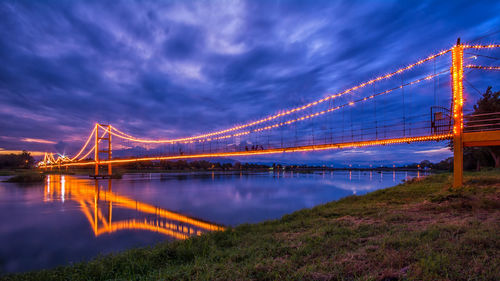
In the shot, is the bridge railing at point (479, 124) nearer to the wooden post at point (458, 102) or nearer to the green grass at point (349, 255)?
the wooden post at point (458, 102)

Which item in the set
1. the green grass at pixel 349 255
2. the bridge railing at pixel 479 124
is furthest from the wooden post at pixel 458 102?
the green grass at pixel 349 255

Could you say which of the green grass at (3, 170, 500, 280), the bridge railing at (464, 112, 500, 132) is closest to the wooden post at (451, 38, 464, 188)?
the bridge railing at (464, 112, 500, 132)

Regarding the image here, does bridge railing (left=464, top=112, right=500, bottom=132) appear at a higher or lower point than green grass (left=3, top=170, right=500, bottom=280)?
higher

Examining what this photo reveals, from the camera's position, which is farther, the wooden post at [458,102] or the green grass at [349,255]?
the wooden post at [458,102]

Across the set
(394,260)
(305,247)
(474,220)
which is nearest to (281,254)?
(305,247)

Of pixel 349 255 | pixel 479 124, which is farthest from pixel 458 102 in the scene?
pixel 349 255

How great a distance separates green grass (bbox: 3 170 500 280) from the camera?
3.10m

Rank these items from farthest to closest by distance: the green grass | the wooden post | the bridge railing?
the wooden post, the bridge railing, the green grass

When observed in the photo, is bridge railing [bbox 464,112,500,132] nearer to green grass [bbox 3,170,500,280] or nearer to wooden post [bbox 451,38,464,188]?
wooden post [bbox 451,38,464,188]

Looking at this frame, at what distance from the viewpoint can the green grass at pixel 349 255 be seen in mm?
3102

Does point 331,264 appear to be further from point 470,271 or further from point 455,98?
point 455,98

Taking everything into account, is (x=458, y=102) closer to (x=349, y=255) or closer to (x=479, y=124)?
(x=479, y=124)

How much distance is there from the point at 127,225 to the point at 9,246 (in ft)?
12.4

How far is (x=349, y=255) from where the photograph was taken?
3783mm
